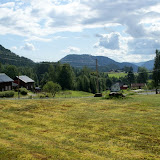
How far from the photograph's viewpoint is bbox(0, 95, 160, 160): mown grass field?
13.0 meters

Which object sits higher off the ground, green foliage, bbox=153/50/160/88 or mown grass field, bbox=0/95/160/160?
green foliage, bbox=153/50/160/88

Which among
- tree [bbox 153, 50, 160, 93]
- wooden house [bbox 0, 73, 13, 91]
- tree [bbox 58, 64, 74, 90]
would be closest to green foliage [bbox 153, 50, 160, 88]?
tree [bbox 153, 50, 160, 93]

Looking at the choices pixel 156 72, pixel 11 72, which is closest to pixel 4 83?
pixel 11 72

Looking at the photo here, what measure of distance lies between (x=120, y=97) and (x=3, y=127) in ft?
79.5

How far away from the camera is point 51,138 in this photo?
54.0 ft

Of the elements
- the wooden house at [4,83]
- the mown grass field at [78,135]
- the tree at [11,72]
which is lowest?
the mown grass field at [78,135]

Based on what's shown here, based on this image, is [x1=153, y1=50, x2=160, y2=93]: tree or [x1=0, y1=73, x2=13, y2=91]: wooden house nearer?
[x1=0, y1=73, x2=13, y2=91]: wooden house

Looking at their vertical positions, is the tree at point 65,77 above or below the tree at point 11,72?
below

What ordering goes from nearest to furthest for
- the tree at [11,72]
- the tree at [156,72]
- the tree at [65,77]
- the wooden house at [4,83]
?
the wooden house at [4,83] < the tree at [156,72] < the tree at [65,77] < the tree at [11,72]

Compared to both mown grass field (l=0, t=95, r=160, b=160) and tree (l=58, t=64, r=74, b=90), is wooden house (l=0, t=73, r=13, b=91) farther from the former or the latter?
mown grass field (l=0, t=95, r=160, b=160)

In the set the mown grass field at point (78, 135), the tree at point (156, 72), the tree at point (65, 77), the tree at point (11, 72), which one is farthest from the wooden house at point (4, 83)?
the tree at point (156, 72)

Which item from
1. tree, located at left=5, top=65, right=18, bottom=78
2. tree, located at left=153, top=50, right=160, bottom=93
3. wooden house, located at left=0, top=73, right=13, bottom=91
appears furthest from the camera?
tree, located at left=5, top=65, right=18, bottom=78

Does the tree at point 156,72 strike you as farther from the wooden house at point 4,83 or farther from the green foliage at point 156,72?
the wooden house at point 4,83

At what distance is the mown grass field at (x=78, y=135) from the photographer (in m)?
13.0
